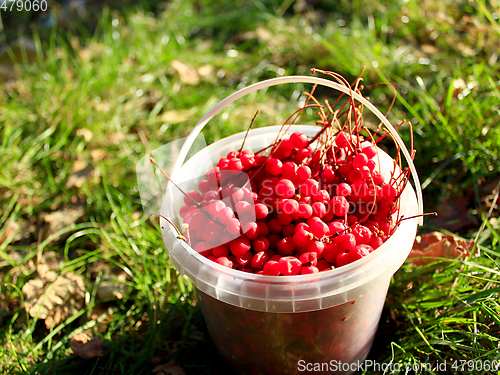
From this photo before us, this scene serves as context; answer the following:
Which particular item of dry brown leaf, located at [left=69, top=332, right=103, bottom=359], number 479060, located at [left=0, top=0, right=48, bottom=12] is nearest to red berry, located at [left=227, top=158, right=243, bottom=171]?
dry brown leaf, located at [left=69, top=332, right=103, bottom=359]

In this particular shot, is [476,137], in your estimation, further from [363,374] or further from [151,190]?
[151,190]

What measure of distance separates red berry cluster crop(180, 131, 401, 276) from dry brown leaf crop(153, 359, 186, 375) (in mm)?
515

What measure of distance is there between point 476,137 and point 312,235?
1.16m

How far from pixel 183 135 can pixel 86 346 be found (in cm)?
116

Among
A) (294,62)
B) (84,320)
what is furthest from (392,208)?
(294,62)

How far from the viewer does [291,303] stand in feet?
3.06

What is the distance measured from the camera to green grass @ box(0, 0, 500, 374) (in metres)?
1.35

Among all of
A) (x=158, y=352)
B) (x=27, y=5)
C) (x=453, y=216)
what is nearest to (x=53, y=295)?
(x=158, y=352)

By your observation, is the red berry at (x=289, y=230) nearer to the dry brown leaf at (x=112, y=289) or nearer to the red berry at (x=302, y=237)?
the red berry at (x=302, y=237)

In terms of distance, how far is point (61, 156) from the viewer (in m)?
2.07

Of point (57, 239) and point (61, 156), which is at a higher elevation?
point (61, 156)

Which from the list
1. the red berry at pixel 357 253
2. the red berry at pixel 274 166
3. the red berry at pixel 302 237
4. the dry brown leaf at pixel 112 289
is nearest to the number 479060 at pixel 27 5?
the dry brown leaf at pixel 112 289

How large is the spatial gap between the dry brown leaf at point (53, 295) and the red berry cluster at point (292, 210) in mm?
753

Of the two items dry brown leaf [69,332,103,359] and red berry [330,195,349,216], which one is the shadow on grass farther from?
red berry [330,195,349,216]
